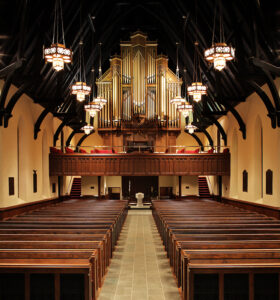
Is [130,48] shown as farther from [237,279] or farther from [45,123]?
[237,279]

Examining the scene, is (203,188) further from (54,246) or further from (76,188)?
(54,246)

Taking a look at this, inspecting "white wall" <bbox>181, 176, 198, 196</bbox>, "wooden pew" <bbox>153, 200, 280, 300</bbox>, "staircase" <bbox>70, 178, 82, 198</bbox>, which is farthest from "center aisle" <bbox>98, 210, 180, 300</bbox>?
"staircase" <bbox>70, 178, 82, 198</bbox>

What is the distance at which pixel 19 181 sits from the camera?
16.1 m

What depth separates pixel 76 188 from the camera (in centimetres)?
2567

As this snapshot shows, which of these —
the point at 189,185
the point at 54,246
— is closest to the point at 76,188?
the point at 189,185

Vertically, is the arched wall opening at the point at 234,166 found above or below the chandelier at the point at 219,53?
below

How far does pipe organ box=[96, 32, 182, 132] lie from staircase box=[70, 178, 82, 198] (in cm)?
445

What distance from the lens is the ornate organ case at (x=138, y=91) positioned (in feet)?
83.8

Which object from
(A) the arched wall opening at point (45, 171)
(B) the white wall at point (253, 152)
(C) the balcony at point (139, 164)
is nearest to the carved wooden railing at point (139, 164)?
(C) the balcony at point (139, 164)

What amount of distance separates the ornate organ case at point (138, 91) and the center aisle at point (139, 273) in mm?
13680

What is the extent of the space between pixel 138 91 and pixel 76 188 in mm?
8892

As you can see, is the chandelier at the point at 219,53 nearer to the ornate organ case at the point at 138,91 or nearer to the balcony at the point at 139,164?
the balcony at the point at 139,164

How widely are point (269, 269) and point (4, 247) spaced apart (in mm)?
4844

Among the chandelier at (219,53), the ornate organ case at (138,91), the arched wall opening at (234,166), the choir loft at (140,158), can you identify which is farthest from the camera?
the ornate organ case at (138,91)
